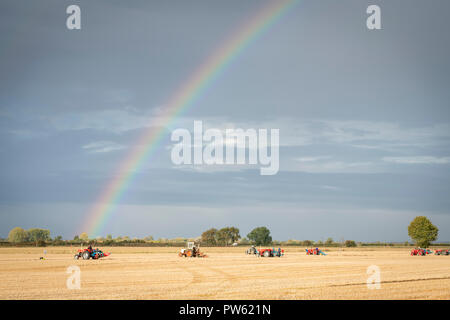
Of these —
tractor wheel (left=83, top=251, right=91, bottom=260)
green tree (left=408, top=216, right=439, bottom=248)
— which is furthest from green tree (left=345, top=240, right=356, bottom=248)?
tractor wheel (left=83, top=251, right=91, bottom=260)

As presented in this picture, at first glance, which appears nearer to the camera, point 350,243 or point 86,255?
point 86,255

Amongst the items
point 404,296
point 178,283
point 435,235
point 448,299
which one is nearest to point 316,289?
point 404,296

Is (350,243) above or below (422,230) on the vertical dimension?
below

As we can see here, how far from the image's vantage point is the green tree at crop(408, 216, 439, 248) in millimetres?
135375

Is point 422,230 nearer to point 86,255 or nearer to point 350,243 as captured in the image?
point 350,243

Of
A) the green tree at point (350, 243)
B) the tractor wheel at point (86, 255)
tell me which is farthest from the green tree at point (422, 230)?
the tractor wheel at point (86, 255)

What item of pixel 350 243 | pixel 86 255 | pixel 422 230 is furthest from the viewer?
pixel 350 243

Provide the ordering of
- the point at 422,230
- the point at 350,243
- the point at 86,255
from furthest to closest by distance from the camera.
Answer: the point at 350,243
the point at 422,230
the point at 86,255

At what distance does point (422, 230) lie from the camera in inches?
5344

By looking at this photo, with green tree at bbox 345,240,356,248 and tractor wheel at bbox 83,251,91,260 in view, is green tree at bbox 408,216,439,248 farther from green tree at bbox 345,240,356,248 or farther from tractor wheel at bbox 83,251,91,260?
tractor wheel at bbox 83,251,91,260

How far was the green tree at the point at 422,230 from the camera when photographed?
135 metres

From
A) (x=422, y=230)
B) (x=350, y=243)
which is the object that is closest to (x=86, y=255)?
(x=422, y=230)
